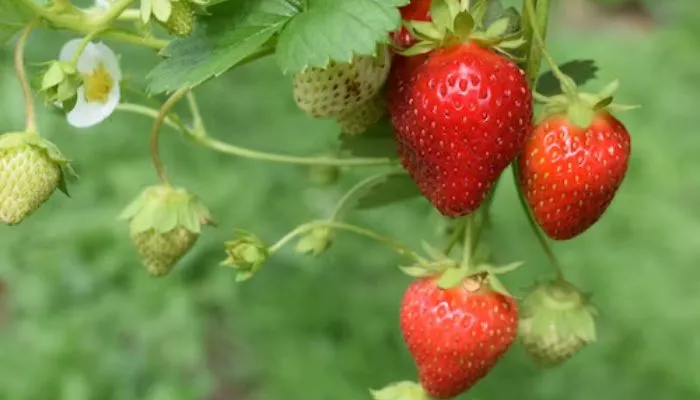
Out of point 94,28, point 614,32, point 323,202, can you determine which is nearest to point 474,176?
point 94,28

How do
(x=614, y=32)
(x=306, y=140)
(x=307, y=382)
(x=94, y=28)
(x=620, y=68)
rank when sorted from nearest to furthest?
(x=94, y=28), (x=307, y=382), (x=306, y=140), (x=620, y=68), (x=614, y=32)

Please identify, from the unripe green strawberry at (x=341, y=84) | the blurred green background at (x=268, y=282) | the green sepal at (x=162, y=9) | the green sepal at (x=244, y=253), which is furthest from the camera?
the blurred green background at (x=268, y=282)

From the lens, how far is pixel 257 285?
268 cm

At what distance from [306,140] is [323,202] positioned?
0.33 metres

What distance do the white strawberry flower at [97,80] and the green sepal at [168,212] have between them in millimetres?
120

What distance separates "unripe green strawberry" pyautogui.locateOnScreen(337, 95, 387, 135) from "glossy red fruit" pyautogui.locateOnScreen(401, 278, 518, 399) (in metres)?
0.15

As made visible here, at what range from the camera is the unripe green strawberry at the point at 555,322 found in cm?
102

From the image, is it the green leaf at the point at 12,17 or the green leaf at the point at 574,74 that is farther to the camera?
the green leaf at the point at 574,74

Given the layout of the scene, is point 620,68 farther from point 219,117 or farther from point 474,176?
point 474,176

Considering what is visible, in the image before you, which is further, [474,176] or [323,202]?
[323,202]

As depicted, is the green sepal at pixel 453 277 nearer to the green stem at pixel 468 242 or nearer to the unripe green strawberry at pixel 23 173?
the green stem at pixel 468 242

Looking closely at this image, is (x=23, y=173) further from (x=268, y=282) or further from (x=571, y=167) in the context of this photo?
(x=268, y=282)

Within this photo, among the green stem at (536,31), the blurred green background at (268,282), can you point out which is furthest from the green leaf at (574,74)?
the blurred green background at (268,282)

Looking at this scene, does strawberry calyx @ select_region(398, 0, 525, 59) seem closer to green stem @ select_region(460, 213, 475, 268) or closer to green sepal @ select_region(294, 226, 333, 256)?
green stem @ select_region(460, 213, 475, 268)
